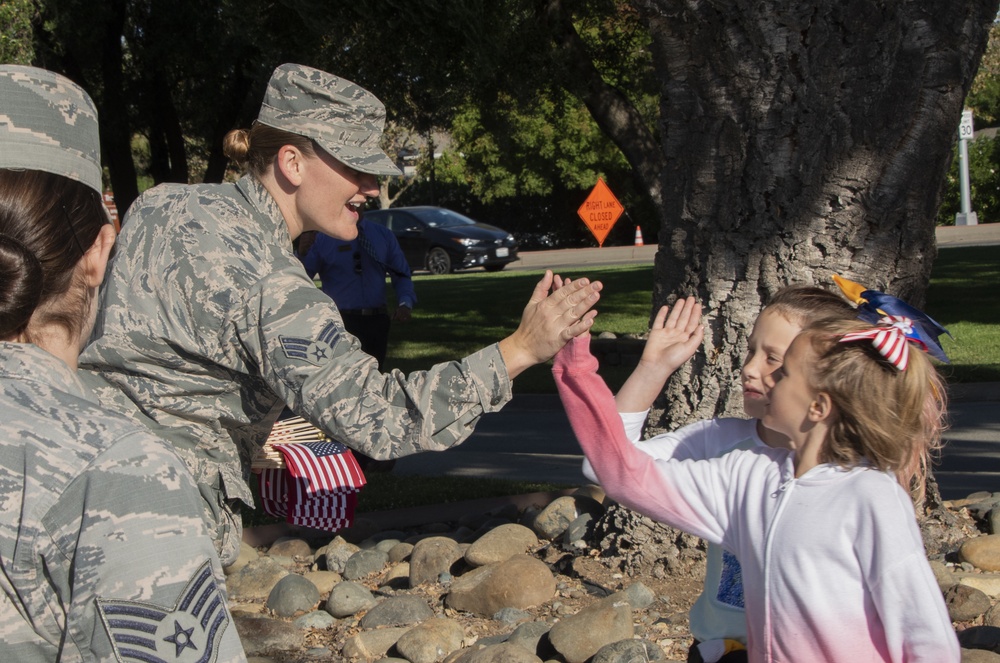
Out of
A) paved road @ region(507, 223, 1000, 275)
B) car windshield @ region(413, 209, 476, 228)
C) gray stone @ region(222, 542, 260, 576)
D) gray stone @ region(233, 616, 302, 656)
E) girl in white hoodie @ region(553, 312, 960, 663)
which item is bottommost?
paved road @ region(507, 223, 1000, 275)

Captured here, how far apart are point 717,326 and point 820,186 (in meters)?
0.70

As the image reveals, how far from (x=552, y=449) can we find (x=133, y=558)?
7.75 metres

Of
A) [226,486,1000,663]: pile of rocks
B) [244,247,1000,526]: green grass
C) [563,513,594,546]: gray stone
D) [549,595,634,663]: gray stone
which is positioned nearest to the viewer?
[549,595,634,663]: gray stone

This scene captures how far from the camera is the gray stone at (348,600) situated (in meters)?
4.80

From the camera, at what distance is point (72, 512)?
1.30m

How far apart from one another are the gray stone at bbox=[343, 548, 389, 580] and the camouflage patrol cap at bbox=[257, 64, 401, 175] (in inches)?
110

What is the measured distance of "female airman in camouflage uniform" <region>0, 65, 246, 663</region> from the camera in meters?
1.29

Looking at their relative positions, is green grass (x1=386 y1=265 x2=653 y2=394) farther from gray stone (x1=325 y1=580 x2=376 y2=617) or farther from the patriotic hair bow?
the patriotic hair bow

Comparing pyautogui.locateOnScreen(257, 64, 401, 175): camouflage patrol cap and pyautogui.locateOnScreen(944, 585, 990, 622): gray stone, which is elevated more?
pyautogui.locateOnScreen(257, 64, 401, 175): camouflage patrol cap

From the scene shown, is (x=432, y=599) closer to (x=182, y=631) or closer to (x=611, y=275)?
(x=182, y=631)

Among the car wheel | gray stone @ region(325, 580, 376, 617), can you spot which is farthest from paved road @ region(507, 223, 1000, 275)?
gray stone @ region(325, 580, 376, 617)

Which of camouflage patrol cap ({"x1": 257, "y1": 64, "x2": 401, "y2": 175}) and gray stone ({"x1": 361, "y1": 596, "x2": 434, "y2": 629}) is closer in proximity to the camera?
camouflage patrol cap ({"x1": 257, "y1": 64, "x2": 401, "y2": 175})

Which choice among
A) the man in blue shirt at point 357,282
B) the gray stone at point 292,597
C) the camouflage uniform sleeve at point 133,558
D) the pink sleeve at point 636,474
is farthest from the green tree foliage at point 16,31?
the camouflage uniform sleeve at point 133,558

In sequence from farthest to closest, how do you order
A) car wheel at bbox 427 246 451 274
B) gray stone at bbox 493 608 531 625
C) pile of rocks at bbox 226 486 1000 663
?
1. car wheel at bbox 427 246 451 274
2. gray stone at bbox 493 608 531 625
3. pile of rocks at bbox 226 486 1000 663
